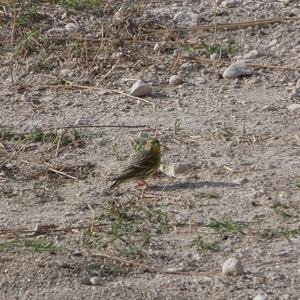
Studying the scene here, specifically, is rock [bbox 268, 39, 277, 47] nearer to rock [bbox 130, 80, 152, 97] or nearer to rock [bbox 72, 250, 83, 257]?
rock [bbox 130, 80, 152, 97]

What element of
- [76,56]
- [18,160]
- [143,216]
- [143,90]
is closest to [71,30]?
[76,56]

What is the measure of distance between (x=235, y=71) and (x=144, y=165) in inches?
91.9

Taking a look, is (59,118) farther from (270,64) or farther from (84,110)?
(270,64)

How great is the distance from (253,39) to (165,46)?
83cm

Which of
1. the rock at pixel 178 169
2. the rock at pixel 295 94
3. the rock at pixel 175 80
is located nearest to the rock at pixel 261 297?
the rock at pixel 178 169

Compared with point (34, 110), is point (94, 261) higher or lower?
higher

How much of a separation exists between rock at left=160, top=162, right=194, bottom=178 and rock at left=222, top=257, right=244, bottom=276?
159cm

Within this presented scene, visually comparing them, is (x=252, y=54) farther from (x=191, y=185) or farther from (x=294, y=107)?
(x=191, y=185)

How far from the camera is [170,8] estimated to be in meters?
11.2

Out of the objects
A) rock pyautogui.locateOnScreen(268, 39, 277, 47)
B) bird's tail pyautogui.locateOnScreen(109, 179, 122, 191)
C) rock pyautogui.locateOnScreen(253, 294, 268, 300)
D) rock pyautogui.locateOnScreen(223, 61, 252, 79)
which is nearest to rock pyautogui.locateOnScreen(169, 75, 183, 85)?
rock pyautogui.locateOnScreen(223, 61, 252, 79)

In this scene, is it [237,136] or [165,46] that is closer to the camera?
[237,136]

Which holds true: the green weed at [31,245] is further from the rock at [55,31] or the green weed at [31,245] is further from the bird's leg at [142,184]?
the rock at [55,31]

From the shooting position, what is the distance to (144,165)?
7.80 m

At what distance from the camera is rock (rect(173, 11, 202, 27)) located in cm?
1092
